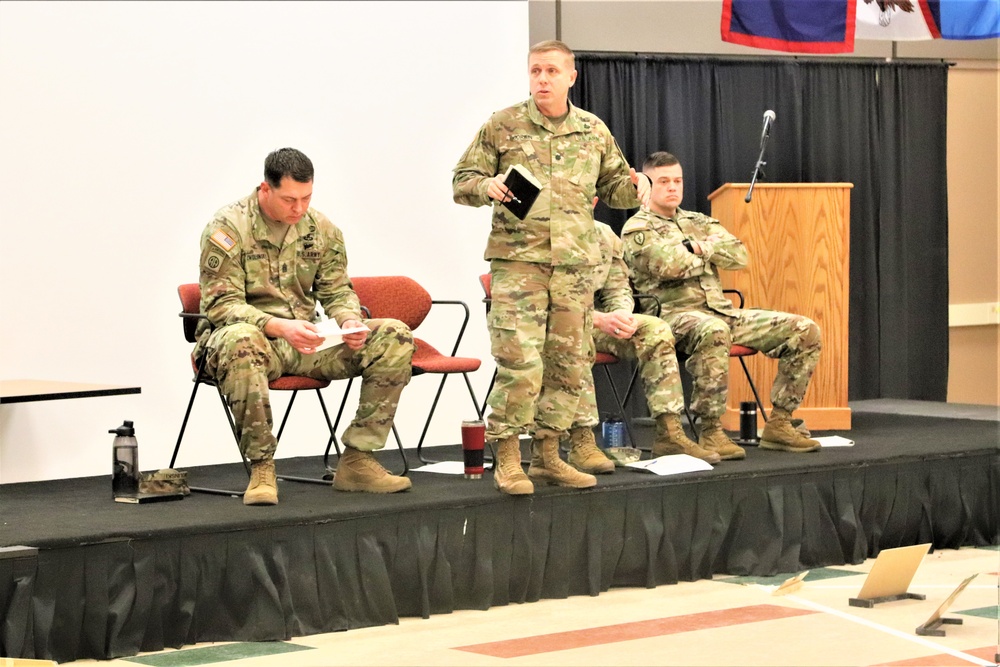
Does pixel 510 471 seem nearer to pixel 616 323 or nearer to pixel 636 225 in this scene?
pixel 616 323

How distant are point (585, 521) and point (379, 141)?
2.27 meters

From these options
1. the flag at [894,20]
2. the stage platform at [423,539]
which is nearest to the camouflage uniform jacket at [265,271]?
the stage platform at [423,539]

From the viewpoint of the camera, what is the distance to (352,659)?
3717mm

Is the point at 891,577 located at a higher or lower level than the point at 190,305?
lower


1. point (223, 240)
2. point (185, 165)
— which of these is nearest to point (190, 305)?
point (223, 240)

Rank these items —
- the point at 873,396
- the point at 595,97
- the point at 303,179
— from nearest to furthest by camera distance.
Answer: the point at 303,179 → the point at 595,97 → the point at 873,396

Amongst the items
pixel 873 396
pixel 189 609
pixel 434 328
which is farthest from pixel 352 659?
pixel 873 396

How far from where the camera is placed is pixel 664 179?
580 cm

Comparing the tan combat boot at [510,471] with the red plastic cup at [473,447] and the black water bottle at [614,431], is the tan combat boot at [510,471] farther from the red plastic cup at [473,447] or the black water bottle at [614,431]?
the black water bottle at [614,431]

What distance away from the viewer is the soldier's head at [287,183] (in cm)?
445

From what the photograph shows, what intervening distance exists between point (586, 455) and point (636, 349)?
62cm

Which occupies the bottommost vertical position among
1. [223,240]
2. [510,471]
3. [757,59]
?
[510,471]

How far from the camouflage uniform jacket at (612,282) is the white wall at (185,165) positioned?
0.99m

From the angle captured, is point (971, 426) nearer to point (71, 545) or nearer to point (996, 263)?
point (996, 263)
